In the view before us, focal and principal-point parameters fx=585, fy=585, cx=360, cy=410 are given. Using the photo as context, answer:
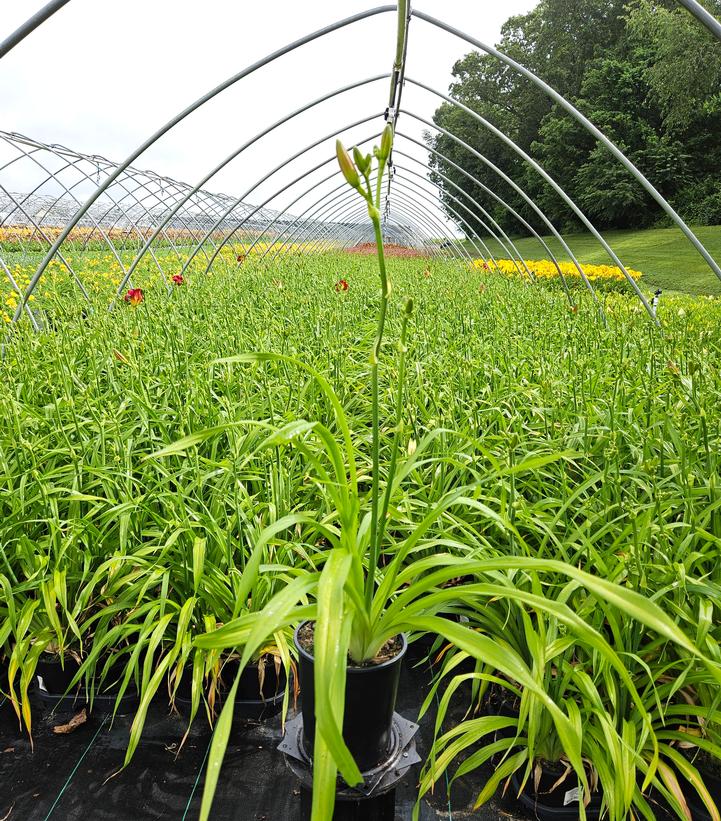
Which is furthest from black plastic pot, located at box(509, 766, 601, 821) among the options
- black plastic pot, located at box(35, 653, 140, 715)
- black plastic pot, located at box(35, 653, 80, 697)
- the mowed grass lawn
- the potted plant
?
the mowed grass lawn

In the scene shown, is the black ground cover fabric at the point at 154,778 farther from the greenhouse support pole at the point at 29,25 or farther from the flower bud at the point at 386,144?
the greenhouse support pole at the point at 29,25

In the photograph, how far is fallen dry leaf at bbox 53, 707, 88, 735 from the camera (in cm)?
158

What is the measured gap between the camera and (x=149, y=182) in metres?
11.6

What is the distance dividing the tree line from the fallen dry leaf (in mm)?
16379

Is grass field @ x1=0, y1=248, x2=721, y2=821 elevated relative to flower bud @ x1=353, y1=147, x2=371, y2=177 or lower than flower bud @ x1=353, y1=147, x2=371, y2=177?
lower

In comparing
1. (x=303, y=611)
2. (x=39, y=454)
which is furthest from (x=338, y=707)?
(x=39, y=454)

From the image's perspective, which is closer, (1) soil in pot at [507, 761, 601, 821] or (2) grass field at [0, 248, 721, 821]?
(2) grass field at [0, 248, 721, 821]

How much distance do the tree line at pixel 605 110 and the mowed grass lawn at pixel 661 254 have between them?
187 centimetres

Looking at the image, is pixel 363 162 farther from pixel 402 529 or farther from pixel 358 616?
pixel 402 529

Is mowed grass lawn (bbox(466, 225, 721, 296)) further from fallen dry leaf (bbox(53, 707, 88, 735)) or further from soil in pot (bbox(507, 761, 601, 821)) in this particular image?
fallen dry leaf (bbox(53, 707, 88, 735))

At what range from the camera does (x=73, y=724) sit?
160 cm

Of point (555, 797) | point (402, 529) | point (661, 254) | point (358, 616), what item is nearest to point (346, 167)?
point (358, 616)

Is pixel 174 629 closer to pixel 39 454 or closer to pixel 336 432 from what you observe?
pixel 39 454

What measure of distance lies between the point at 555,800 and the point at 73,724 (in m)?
1.26
